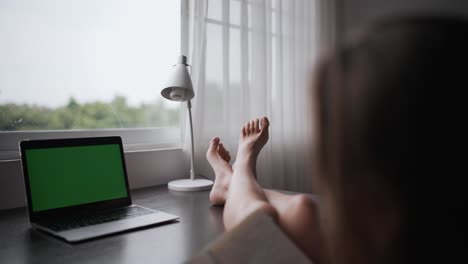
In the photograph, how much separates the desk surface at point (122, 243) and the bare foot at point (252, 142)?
229 mm

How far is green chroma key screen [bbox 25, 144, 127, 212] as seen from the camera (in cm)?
98

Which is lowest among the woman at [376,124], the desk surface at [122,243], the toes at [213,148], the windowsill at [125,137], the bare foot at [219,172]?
the desk surface at [122,243]

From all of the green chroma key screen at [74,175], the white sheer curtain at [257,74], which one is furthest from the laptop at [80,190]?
the white sheer curtain at [257,74]

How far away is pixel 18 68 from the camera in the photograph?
4.21ft

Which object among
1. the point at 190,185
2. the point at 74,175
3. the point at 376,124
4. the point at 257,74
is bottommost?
the point at 190,185

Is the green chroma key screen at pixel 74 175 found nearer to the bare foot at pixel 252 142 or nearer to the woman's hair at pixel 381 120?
the bare foot at pixel 252 142

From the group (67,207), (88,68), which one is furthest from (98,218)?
(88,68)

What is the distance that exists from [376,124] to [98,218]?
0.88 m

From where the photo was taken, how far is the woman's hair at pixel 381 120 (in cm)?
26

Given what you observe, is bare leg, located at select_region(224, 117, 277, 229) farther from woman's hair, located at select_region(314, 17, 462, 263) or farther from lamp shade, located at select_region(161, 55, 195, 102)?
woman's hair, located at select_region(314, 17, 462, 263)

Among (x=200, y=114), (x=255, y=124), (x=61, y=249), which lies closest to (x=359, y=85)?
(x=61, y=249)

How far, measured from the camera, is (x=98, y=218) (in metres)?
0.99

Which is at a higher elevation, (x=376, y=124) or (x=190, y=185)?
(x=376, y=124)

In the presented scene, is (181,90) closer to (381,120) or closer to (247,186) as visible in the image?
(247,186)
